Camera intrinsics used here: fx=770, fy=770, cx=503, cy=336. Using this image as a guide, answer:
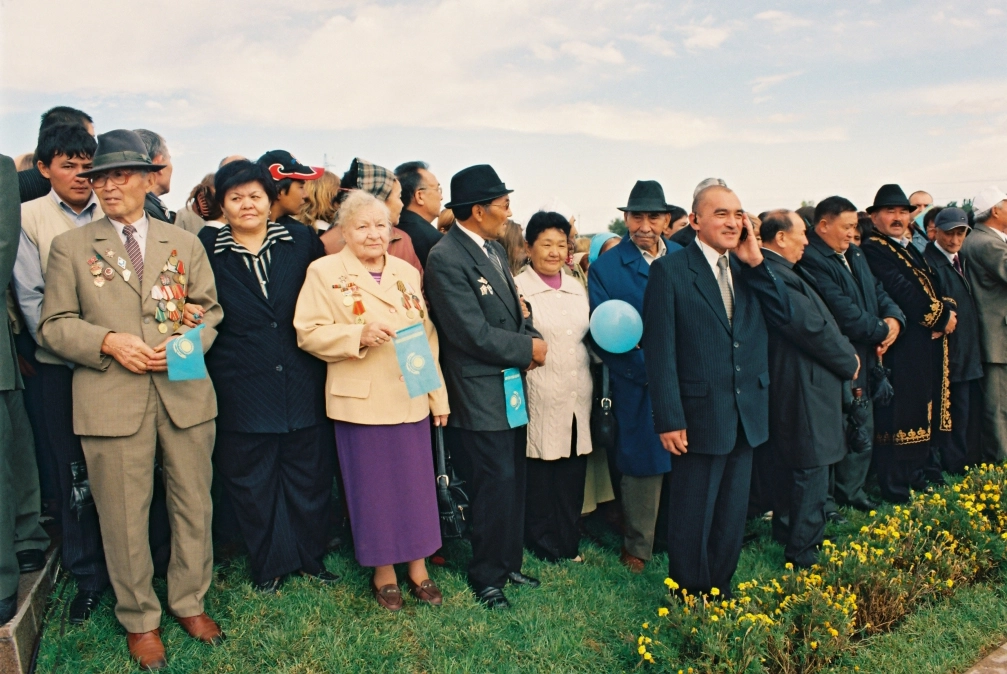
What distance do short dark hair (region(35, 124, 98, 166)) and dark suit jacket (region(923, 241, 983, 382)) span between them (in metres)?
6.40

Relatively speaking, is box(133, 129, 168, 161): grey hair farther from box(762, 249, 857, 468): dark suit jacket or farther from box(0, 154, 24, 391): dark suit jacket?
box(762, 249, 857, 468): dark suit jacket

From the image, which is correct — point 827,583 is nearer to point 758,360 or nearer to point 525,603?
point 758,360

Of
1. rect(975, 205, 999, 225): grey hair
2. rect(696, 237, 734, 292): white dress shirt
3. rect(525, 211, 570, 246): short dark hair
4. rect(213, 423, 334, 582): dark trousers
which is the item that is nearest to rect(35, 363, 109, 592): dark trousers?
rect(213, 423, 334, 582): dark trousers

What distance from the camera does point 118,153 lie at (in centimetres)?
357

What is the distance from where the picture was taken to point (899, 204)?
20.6ft

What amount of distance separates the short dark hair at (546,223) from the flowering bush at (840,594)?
220cm

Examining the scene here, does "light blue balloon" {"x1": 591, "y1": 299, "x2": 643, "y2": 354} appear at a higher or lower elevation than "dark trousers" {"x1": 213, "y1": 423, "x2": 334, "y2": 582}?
higher

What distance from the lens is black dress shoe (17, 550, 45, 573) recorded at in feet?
13.5

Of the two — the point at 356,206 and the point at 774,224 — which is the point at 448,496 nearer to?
the point at 356,206

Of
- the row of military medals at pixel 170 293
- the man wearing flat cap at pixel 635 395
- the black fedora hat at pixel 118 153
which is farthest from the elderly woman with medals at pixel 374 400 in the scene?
the man wearing flat cap at pixel 635 395

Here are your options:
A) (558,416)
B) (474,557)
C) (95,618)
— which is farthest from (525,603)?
(95,618)

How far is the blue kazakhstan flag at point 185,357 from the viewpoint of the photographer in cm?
348

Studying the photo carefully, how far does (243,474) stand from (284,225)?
4.69 ft

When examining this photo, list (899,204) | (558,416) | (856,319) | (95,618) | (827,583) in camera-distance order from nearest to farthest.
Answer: (95,618) → (827,583) → (558,416) → (856,319) → (899,204)
